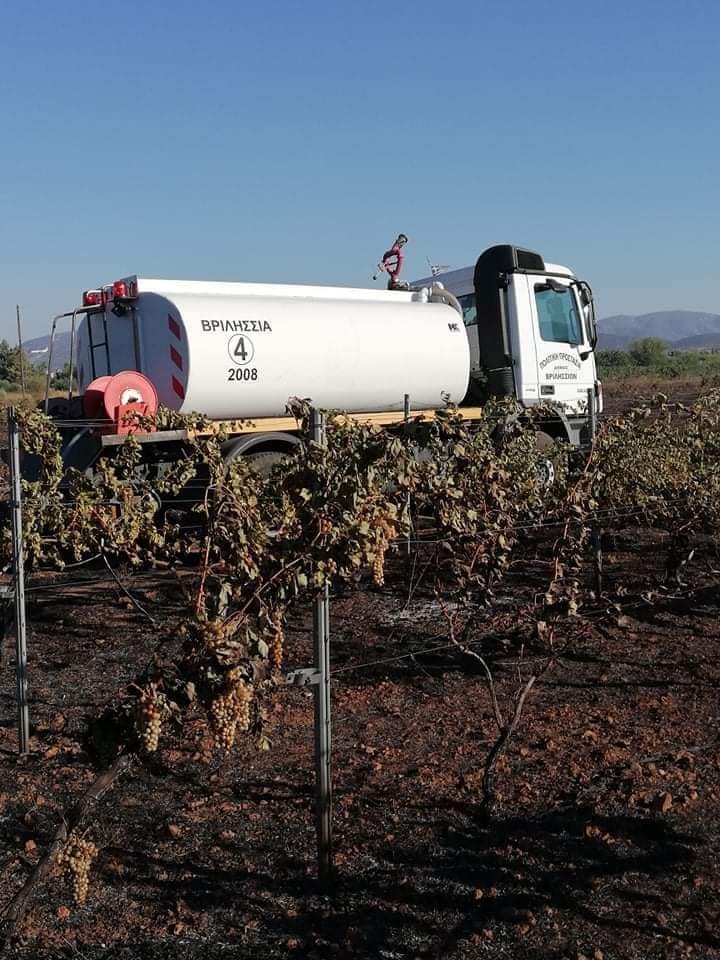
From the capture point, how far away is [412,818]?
4953 millimetres

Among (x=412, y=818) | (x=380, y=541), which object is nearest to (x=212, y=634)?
(x=380, y=541)

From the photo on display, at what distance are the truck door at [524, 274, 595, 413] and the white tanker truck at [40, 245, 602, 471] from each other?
0.8 inches

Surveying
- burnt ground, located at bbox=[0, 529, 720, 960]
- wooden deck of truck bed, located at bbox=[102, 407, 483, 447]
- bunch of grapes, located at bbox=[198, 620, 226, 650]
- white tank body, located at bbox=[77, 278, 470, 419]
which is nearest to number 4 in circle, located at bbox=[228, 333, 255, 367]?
Answer: white tank body, located at bbox=[77, 278, 470, 419]

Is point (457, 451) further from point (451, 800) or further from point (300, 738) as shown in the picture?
point (300, 738)

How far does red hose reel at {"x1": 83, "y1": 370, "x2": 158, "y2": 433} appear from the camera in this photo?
31.9ft

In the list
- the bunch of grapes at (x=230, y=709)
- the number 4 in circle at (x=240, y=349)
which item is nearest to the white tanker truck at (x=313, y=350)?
the number 4 in circle at (x=240, y=349)

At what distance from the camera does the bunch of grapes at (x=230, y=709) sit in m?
3.73

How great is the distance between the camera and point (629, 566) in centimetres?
1047

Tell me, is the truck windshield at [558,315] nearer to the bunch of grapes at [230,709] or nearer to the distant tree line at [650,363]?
the bunch of grapes at [230,709]

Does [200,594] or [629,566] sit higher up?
[200,594]

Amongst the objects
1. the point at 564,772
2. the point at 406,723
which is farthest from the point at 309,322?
the point at 564,772

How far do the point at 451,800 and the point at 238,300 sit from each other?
675 cm

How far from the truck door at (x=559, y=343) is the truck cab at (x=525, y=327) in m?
0.01

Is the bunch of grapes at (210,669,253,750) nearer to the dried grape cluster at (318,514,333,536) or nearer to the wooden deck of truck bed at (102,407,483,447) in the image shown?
the dried grape cluster at (318,514,333,536)
